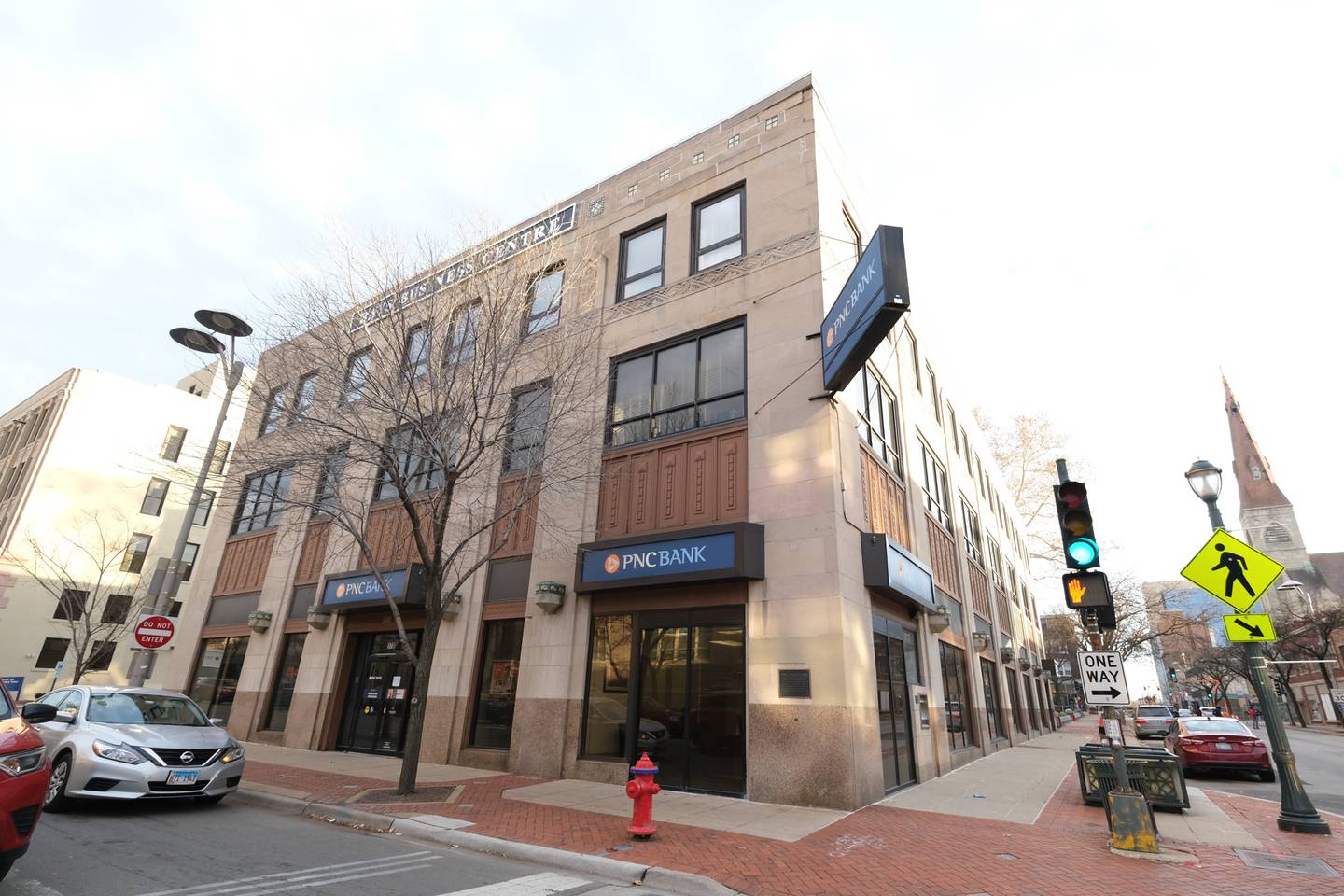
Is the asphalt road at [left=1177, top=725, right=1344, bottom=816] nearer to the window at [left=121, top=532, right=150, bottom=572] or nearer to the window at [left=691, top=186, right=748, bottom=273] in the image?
the window at [left=691, top=186, right=748, bottom=273]

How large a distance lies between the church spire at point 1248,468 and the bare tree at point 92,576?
145548mm

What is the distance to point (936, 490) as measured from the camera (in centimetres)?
1942

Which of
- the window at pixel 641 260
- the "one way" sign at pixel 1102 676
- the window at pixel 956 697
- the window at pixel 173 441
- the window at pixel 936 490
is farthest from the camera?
the window at pixel 173 441

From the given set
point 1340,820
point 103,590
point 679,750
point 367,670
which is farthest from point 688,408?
point 103,590

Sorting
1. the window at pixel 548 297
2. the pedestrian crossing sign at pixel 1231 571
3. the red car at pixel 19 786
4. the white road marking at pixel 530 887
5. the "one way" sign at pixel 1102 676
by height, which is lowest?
the white road marking at pixel 530 887

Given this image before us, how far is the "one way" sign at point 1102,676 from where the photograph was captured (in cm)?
764

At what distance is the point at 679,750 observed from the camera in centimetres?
1113

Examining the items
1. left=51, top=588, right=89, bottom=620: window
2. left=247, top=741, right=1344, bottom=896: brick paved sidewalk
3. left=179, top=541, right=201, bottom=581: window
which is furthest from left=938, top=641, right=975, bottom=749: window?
left=179, top=541, right=201, bottom=581: window

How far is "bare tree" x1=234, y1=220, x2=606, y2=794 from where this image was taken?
11008 millimetres

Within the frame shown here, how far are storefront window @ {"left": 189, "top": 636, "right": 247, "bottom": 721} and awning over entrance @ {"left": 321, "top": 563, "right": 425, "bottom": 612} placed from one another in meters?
4.92

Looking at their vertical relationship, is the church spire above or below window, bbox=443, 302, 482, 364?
above

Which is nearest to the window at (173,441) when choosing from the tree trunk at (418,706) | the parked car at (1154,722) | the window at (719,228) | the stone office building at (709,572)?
the stone office building at (709,572)

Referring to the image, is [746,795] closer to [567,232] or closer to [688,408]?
[688,408]

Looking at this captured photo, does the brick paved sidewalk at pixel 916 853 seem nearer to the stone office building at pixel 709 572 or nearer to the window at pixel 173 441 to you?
the stone office building at pixel 709 572
